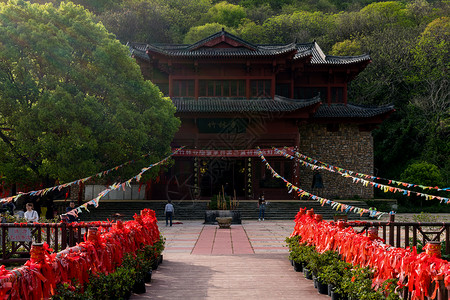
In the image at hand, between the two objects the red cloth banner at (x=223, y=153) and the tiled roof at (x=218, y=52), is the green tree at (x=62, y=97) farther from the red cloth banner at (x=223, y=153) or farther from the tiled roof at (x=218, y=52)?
the tiled roof at (x=218, y=52)

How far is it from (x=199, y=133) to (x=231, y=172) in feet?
10.5

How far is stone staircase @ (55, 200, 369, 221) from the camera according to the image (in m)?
25.2

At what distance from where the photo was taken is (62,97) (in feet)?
55.6

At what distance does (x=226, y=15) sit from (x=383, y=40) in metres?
22.7

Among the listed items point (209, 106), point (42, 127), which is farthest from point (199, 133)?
point (42, 127)

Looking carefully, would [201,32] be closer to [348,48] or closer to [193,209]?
[348,48]

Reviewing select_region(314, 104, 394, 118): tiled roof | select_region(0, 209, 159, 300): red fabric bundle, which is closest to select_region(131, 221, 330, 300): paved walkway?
select_region(0, 209, 159, 300): red fabric bundle

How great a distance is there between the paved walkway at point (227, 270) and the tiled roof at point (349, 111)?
588 inches

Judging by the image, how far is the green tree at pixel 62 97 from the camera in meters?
16.6

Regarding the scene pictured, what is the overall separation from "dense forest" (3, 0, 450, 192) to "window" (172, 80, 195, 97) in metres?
15.2

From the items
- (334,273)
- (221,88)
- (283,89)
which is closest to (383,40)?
(283,89)

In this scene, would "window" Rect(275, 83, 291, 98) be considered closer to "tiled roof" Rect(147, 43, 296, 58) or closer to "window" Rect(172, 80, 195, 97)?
"tiled roof" Rect(147, 43, 296, 58)

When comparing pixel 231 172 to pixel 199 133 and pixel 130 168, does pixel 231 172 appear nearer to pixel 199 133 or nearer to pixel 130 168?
pixel 199 133

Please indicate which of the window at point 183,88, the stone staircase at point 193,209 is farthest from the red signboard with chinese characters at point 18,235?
the window at point 183,88
